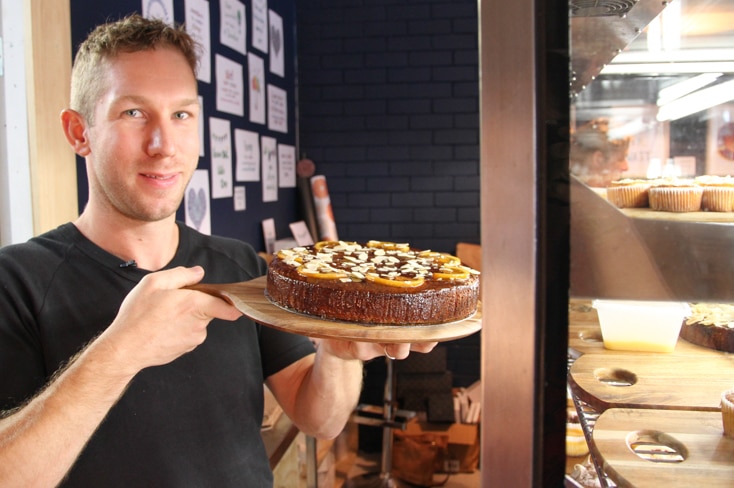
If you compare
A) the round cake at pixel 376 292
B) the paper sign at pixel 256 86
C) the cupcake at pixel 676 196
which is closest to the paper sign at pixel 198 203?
the paper sign at pixel 256 86

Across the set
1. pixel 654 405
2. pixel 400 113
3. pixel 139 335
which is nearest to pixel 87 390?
pixel 139 335

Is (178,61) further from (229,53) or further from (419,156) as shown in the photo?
(419,156)

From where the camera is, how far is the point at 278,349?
1591 mm

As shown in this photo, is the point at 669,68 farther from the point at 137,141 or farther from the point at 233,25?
the point at 233,25

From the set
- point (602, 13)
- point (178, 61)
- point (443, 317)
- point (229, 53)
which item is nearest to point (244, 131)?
point (229, 53)

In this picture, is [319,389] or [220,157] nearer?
[319,389]

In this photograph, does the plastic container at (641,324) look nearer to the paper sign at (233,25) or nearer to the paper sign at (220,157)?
the paper sign at (220,157)

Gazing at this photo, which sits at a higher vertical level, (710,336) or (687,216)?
(687,216)

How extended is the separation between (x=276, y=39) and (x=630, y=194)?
12.6ft

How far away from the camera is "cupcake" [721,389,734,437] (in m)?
0.65

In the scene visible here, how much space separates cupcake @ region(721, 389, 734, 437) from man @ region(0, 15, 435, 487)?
460mm

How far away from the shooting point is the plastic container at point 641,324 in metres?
0.71

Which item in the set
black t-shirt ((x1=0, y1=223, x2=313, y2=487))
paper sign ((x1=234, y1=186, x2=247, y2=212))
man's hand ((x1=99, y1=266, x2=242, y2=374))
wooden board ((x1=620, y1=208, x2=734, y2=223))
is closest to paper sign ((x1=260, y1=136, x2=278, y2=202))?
paper sign ((x1=234, y1=186, x2=247, y2=212))

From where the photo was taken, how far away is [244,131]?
3594mm
